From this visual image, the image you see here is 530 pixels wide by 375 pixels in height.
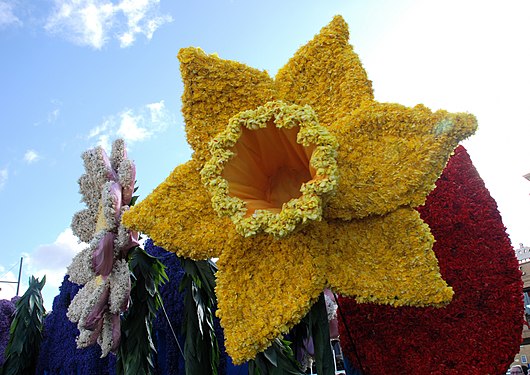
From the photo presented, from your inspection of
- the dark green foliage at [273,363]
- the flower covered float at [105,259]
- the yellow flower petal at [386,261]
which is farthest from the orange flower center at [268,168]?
the flower covered float at [105,259]

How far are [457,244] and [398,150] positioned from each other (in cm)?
67

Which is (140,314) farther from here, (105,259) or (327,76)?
(327,76)

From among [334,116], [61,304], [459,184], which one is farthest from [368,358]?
[61,304]

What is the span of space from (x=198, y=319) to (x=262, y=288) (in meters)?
0.77

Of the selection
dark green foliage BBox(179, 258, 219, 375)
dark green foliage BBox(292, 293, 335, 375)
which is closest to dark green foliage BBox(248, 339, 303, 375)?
dark green foliage BBox(292, 293, 335, 375)

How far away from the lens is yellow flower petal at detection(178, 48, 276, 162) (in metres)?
2.04

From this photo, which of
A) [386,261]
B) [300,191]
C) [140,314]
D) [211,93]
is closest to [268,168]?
[300,191]

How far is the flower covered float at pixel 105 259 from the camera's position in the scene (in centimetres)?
241

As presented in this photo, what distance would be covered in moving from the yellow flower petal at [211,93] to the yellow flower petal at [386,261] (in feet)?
2.17

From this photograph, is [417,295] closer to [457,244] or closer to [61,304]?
[457,244]

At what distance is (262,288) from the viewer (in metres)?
1.85

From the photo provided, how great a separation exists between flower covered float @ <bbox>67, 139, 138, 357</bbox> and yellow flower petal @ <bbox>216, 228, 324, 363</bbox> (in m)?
0.82

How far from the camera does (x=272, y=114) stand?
1.80 meters

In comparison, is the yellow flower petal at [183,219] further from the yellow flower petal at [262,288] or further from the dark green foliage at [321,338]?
the dark green foliage at [321,338]
